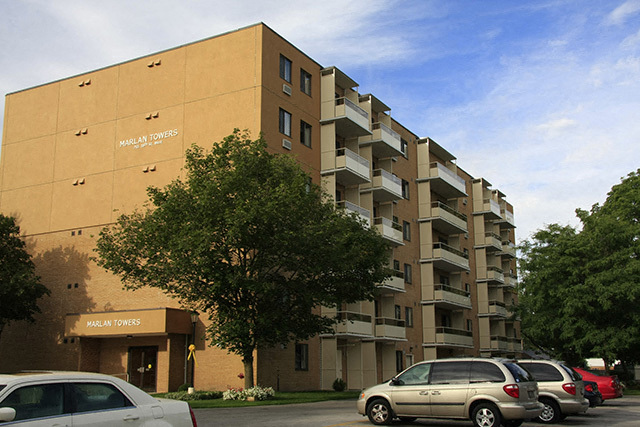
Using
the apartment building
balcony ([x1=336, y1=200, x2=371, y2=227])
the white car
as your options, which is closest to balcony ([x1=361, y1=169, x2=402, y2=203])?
the apartment building

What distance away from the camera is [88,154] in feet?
124

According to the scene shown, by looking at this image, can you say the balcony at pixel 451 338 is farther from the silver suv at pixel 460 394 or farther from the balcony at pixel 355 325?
the silver suv at pixel 460 394

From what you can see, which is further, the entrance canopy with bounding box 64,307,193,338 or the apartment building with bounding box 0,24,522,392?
the apartment building with bounding box 0,24,522,392

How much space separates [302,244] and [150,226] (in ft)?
19.8

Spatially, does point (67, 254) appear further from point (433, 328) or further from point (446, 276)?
point (446, 276)

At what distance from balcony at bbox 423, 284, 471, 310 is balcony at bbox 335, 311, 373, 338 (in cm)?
1023

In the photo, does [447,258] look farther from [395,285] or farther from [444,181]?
[395,285]

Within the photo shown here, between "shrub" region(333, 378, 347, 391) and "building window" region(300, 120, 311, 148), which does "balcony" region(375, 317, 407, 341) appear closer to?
"shrub" region(333, 378, 347, 391)

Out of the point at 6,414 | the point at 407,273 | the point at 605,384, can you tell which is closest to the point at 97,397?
the point at 6,414

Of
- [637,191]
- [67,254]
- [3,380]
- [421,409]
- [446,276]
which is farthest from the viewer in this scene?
[446,276]

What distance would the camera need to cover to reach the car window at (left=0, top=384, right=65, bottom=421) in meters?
7.09

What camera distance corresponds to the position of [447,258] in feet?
159

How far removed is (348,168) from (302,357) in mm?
10639

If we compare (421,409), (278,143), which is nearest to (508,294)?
(278,143)
